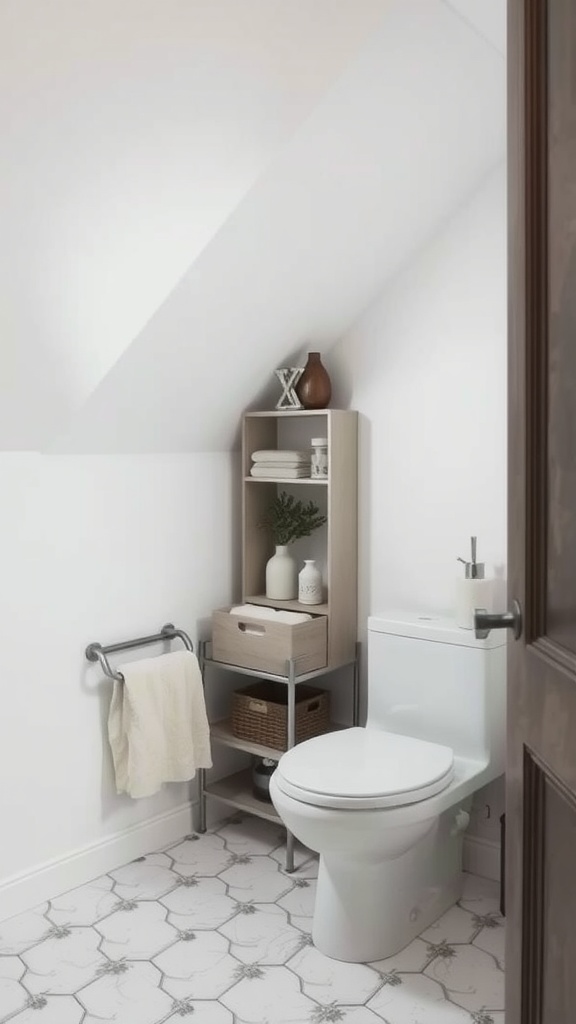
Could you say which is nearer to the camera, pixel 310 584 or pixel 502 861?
pixel 502 861

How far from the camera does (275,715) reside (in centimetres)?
286

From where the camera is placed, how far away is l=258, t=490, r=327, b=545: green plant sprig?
3037mm

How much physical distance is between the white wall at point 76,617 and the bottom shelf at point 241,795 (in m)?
0.12

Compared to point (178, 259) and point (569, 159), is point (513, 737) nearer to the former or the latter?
point (569, 159)

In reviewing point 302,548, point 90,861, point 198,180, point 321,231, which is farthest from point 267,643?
point 198,180

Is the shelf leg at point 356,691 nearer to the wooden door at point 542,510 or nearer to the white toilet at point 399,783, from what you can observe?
the white toilet at point 399,783

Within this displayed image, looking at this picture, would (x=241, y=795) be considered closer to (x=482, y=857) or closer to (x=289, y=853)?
(x=289, y=853)

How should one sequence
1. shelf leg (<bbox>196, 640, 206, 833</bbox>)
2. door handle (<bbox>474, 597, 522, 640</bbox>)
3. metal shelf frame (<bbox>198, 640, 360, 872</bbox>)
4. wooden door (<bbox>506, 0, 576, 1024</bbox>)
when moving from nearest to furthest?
1. wooden door (<bbox>506, 0, 576, 1024</bbox>)
2. door handle (<bbox>474, 597, 522, 640</bbox>)
3. metal shelf frame (<bbox>198, 640, 360, 872</bbox>)
4. shelf leg (<bbox>196, 640, 206, 833</bbox>)

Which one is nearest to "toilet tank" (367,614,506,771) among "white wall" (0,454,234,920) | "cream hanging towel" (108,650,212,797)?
"cream hanging towel" (108,650,212,797)

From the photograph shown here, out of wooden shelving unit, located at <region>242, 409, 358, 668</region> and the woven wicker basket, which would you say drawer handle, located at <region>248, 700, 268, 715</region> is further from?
wooden shelving unit, located at <region>242, 409, 358, 668</region>

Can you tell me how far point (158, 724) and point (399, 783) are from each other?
2.69ft

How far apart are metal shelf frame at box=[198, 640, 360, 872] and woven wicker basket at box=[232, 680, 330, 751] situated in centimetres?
3

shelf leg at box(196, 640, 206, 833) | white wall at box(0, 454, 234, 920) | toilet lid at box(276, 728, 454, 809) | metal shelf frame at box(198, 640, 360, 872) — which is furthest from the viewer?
shelf leg at box(196, 640, 206, 833)

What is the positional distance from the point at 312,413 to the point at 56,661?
1.08 meters
